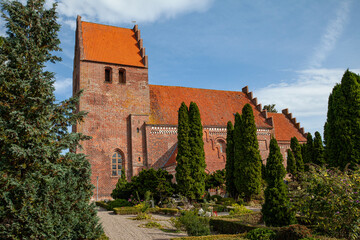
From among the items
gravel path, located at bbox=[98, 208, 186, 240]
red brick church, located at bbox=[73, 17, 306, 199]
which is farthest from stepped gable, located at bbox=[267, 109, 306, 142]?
gravel path, located at bbox=[98, 208, 186, 240]

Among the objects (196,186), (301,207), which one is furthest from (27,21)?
(196,186)

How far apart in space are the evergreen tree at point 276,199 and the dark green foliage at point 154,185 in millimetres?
8727

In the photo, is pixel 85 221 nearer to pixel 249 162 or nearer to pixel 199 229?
pixel 199 229

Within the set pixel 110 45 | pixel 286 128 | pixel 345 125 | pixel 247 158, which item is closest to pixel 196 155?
pixel 247 158

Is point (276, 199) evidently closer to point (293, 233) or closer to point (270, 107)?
point (293, 233)

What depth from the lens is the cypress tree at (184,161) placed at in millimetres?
18109

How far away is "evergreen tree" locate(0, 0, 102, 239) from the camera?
21.1ft

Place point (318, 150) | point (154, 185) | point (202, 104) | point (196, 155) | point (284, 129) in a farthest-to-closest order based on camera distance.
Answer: point (284, 129)
point (202, 104)
point (318, 150)
point (196, 155)
point (154, 185)

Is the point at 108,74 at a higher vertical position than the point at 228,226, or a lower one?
higher

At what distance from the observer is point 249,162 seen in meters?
19.1

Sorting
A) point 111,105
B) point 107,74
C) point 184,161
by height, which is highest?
point 107,74

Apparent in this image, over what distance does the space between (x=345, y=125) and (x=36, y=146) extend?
452 inches

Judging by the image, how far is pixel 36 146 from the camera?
6.92 m

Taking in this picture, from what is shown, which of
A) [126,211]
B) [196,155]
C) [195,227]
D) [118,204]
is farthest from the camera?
[196,155]
